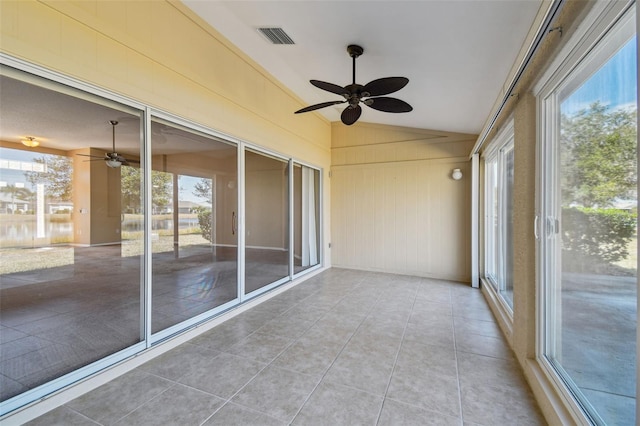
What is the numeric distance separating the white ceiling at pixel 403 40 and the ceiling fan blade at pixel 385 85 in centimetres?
42

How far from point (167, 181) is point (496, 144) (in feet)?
14.2

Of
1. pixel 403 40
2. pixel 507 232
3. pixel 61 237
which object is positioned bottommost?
pixel 61 237

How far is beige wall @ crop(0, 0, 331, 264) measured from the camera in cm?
173

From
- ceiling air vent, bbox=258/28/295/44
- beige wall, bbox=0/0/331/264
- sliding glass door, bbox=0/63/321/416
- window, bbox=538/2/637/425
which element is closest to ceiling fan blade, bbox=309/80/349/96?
ceiling air vent, bbox=258/28/295/44

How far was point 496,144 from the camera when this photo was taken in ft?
12.0

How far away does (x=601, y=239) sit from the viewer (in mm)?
1352

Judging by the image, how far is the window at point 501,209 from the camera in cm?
323

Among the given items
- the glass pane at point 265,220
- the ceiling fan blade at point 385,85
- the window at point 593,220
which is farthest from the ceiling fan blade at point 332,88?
the window at point 593,220

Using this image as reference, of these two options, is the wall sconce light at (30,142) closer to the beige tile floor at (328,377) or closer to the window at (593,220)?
the beige tile floor at (328,377)

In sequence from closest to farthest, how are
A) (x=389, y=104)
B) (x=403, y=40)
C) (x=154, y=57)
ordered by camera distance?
(x=154, y=57) < (x=403, y=40) < (x=389, y=104)

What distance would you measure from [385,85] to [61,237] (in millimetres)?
4530

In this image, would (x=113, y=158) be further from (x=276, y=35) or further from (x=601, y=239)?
(x=601, y=239)

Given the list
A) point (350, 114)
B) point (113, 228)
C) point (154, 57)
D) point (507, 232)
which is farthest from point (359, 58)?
point (113, 228)

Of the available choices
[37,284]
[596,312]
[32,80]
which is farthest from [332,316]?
[37,284]
